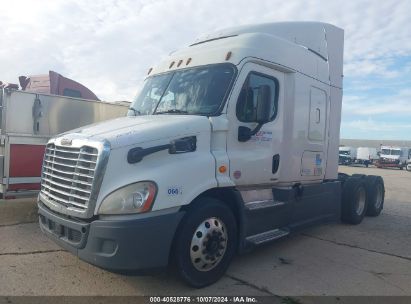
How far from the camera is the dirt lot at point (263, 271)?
4605 millimetres

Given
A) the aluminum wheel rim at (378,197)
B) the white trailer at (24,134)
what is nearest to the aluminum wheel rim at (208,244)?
the white trailer at (24,134)

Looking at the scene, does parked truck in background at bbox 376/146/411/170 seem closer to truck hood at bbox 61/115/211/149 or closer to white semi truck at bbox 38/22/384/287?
white semi truck at bbox 38/22/384/287

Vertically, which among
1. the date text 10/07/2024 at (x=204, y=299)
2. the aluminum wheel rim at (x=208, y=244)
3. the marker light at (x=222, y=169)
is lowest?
the date text 10/07/2024 at (x=204, y=299)

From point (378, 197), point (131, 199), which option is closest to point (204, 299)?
point (131, 199)

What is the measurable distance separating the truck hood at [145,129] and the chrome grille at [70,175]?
0.22 metres

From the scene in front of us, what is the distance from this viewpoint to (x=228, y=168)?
4.98 metres

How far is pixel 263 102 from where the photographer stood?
507cm

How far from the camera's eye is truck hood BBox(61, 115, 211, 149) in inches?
168

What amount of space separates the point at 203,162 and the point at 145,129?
79 cm

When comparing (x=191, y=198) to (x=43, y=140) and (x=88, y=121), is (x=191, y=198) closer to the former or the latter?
(x=43, y=140)

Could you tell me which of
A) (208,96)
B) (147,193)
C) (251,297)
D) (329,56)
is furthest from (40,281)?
(329,56)

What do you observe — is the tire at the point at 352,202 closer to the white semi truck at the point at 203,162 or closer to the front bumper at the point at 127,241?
the white semi truck at the point at 203,162

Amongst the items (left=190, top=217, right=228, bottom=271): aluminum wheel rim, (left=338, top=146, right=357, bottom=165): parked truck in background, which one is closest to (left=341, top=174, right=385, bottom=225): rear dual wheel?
(left=190, top=217, right=228, bottom=271): aluminum wheel rim

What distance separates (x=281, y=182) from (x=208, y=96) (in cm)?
196
